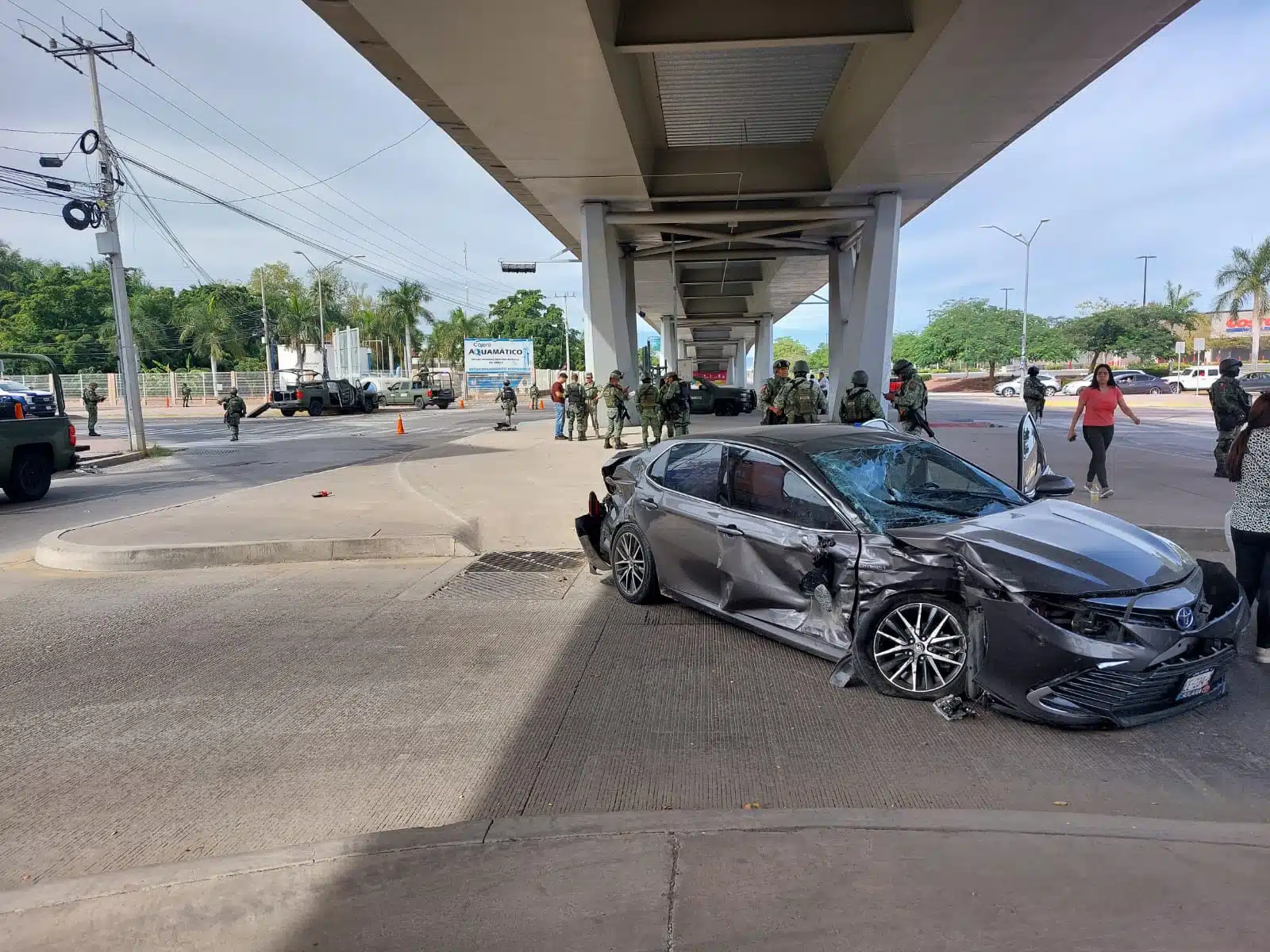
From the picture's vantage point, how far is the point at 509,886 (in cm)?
292

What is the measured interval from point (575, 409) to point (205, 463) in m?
8.59

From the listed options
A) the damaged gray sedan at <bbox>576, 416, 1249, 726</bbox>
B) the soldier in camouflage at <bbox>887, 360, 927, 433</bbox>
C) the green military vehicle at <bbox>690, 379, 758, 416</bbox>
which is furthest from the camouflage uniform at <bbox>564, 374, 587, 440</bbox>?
the damaged gray sedan at <bbox>576, 416, 1249, 726</bbox>

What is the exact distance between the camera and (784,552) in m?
5.03

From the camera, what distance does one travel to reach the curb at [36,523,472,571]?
28.1 ft

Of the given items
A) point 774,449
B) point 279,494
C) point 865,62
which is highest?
point 865,62

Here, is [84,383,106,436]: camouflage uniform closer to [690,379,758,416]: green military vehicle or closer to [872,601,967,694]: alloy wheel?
[690,379,758,416]: green military vehicle

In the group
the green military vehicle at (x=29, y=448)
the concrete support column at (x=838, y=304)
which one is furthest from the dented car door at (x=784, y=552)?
the concrete support column at (x=838, y=304)

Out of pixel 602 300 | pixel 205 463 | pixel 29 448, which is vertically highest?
pixel 602 300

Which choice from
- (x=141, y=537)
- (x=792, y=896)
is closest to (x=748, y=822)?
(x=792, y=896)

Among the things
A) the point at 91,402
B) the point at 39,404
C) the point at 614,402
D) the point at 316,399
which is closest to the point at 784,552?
the point at 614,402

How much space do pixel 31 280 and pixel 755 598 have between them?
87.2 m

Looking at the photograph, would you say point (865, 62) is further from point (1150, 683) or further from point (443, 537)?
point (1150, 683)

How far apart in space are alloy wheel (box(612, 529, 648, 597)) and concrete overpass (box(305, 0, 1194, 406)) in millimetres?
8009

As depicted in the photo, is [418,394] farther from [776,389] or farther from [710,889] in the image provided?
[710,889]
